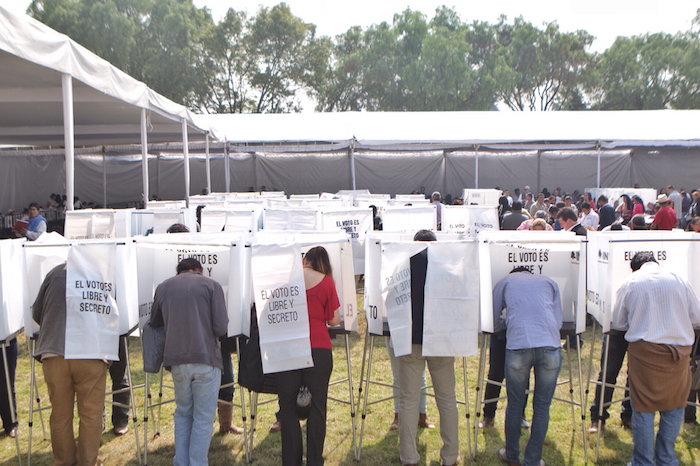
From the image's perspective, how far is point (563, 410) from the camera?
505 centimetres

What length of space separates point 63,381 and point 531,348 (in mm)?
3218

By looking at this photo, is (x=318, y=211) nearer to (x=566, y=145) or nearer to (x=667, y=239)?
(x=667, y=239)

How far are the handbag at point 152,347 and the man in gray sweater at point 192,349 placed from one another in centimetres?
5

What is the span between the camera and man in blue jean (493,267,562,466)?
383cm

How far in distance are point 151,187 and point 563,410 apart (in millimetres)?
22116

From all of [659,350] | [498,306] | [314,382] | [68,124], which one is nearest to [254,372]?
[314,382]

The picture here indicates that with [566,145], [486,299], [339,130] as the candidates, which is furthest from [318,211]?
[566,145]

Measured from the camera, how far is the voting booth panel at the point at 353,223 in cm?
737

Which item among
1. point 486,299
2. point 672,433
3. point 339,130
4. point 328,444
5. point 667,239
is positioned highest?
point 339,130

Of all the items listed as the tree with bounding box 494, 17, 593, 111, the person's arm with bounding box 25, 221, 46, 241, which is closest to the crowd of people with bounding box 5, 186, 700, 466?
the person's arm with bounding box 25, 221, 46, 241

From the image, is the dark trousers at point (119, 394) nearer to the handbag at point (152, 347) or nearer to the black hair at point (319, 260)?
the handbag at point (152, 347)

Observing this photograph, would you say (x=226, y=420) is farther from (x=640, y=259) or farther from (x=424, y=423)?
(x=640, y=259)

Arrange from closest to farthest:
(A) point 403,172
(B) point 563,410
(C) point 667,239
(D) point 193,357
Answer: (D) point 193,357
(C) point 667,239
(B) point 563,410
(A) point 403,172

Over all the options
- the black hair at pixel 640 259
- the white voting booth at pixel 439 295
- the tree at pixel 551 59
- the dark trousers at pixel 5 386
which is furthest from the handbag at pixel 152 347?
the tree at pixel 551 59
